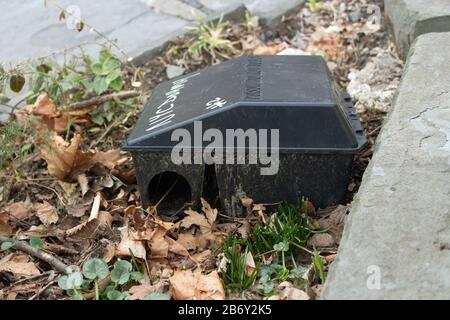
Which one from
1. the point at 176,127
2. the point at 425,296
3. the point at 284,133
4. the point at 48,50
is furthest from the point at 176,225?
the point at 48,50

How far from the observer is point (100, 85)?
330 cm

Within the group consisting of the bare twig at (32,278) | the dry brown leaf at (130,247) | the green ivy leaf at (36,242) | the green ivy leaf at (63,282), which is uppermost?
the green ivy leaf at (63,282)

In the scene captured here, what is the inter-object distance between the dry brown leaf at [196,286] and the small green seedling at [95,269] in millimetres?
235

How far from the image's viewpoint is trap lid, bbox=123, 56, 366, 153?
7.72 feet

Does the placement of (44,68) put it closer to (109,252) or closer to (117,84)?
(117,84)

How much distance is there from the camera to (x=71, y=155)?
2861 mm

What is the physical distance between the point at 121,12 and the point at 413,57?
86.3 inches

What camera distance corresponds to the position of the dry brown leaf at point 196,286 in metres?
2.12

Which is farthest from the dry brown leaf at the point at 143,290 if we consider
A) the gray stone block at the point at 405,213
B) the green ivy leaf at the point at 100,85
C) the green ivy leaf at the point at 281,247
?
the green ivy leaf at the point at 100,85

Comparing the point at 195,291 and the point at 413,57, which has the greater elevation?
the point at 413,57

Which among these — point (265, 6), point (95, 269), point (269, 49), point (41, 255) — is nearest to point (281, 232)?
point (95, 269)

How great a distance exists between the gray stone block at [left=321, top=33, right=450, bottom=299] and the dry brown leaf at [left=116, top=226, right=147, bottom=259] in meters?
0.81

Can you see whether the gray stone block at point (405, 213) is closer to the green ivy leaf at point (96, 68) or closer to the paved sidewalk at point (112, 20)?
the green ivy leaf at point (96, 68)
